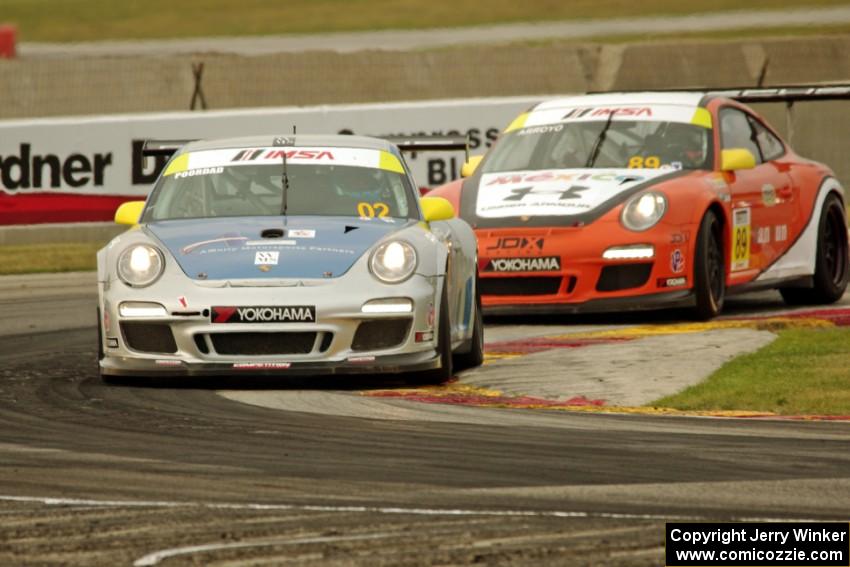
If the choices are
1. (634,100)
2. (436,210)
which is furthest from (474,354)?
(634,100)

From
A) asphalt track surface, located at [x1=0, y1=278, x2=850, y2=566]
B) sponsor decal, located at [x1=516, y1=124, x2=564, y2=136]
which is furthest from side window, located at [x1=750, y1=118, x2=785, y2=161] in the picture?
asphalt track surface, located at [x1=0, y1=278, x2=850, y2=566]

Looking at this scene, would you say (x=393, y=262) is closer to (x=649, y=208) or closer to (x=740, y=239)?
(x=649, y=208)

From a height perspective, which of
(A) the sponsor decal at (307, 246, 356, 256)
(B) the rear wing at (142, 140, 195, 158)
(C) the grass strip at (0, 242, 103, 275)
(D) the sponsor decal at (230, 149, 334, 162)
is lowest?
(C) the grass strip at (0, 242, 103, 275)

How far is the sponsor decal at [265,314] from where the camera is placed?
10016 mm

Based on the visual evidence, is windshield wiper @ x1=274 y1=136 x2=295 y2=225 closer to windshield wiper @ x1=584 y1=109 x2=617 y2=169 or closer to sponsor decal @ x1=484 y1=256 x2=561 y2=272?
sponsor decal @ x1=484 y1=256 x2=561 y2=272

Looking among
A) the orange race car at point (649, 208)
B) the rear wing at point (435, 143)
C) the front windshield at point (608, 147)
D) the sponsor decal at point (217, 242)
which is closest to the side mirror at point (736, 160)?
the orange race car at point (649, 208)

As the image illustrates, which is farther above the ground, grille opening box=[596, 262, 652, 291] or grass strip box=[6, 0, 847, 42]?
grass strip box=[6, 0, 847, 42]

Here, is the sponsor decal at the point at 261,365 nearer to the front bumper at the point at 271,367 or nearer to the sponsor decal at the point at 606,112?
the front bumper at the point at 271,367

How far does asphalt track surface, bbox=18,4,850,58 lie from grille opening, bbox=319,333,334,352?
30.6 m

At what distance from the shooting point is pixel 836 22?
39.5 metres

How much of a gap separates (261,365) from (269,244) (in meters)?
0.69

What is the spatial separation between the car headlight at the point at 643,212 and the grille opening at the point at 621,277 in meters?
0.25

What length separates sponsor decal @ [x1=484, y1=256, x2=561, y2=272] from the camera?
43.3 ft

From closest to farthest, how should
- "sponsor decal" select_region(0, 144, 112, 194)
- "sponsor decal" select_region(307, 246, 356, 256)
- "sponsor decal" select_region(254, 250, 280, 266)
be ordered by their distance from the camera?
1. "sponsor decal" select_region(254, 250, 280, 266)
2. "sponsor decal" select_region(307, 246, 356, 256)
3. "sponsor decal" select_region(0, 144, 112, 194)
